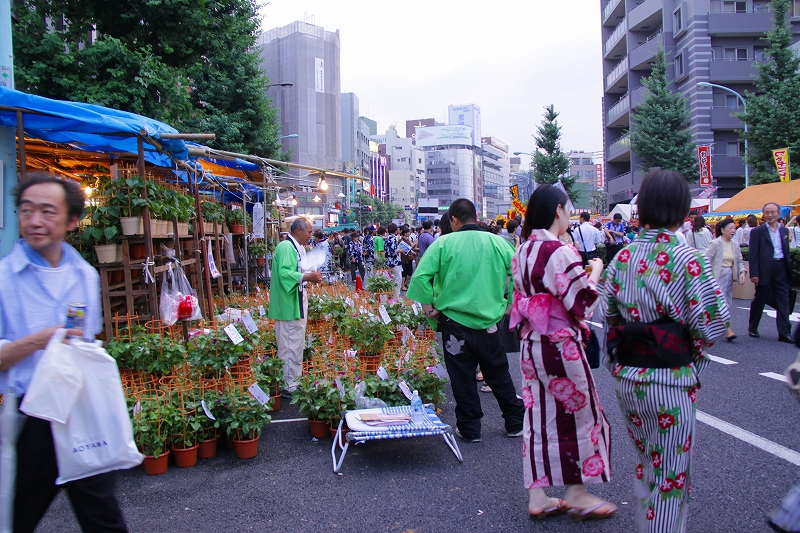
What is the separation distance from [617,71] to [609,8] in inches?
194

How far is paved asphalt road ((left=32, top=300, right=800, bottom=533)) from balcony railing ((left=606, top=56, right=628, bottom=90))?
40.3 m

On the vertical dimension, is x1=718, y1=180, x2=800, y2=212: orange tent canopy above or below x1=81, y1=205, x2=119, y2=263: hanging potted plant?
above

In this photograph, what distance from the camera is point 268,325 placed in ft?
25.4

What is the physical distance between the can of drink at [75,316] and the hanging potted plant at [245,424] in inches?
93.5

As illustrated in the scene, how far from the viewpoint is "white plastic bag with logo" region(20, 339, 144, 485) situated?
7.50ft

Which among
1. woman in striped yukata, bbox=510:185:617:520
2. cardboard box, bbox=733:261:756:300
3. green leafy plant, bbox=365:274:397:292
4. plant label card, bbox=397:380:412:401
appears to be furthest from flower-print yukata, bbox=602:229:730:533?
cardboard box, bbox=733:261:756:300

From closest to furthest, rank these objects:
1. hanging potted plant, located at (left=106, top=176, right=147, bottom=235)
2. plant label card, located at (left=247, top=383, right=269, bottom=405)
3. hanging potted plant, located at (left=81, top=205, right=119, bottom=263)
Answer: plant label card, located at (left=247, top=383, right=269, bottom=405)
hanging potted plant, located at (left=81, top=205, right=119, bottom=263)
hanging potted plant, located at (left=106, top=176, right=147, bottom=235)

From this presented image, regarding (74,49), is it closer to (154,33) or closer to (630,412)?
(154,33)

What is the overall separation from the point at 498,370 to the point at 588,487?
3.57ft

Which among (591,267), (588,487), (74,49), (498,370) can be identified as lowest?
(588,487)

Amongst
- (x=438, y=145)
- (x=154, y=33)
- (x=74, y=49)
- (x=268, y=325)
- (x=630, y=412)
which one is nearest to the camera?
(x=630, y=412)

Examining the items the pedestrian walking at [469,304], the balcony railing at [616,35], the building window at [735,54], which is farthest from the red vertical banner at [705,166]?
the pedestrian walking at [469,304]

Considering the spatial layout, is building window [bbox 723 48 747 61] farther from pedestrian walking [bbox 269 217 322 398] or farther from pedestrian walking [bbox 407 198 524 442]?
pedestrian walking [bbox 407 198 524 442]

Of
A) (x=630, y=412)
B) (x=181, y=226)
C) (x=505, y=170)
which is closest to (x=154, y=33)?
(x=181, y=226)
